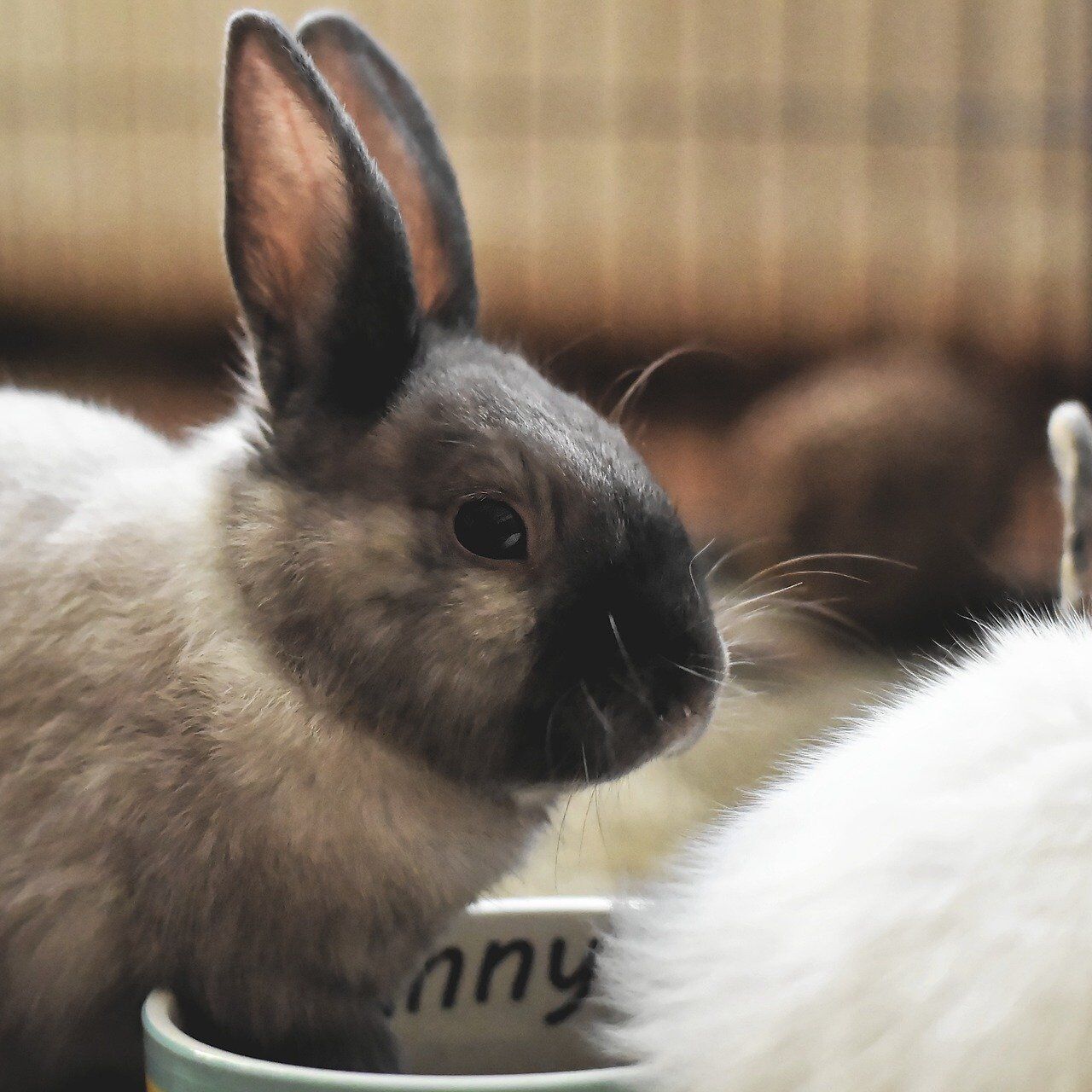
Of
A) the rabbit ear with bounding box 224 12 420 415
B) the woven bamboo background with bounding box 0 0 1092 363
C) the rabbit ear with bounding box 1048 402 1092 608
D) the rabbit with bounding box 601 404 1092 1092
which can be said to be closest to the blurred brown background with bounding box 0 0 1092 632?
the woven bamboo background with bounding box 0 0 1092 363

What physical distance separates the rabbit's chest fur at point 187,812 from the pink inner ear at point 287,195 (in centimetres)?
11

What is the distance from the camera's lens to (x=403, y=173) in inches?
28.8

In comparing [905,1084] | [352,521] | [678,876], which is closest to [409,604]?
[352,521]

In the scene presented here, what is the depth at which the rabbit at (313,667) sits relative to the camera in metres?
0.58

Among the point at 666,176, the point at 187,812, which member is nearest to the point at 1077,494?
the point at 187,812

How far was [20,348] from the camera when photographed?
7.31 ft

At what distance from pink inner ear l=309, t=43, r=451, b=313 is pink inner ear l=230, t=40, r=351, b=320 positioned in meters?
0.12

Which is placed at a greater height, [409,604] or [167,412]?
[409,604]

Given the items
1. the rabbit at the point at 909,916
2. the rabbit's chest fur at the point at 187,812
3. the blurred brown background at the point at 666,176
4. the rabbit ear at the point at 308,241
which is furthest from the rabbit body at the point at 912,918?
the blurred brown background at the point at 666,176

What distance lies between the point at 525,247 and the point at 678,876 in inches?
75.9

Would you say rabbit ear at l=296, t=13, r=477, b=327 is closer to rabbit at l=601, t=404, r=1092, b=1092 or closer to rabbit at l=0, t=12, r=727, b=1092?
rabbit at l=0, t=12, r=727, b=1092

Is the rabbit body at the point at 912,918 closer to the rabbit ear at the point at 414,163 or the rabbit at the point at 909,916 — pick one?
the rabbit at the point at 909,916

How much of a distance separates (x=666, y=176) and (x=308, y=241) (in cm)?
186

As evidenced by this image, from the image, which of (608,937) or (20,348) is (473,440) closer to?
(608,937)
